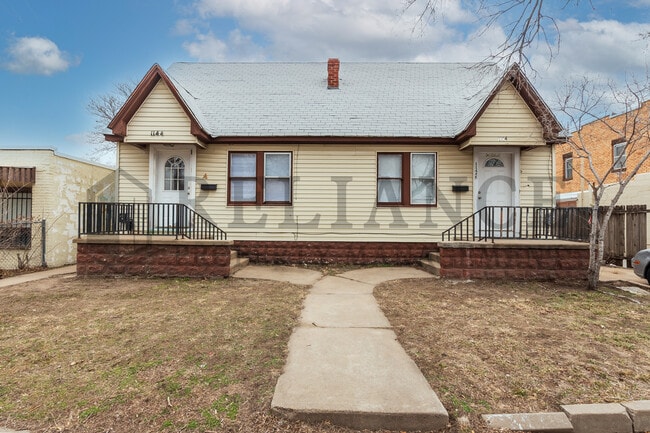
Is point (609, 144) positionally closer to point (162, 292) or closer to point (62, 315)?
point (162, 292)

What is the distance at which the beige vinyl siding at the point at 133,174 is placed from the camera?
9.59 meters

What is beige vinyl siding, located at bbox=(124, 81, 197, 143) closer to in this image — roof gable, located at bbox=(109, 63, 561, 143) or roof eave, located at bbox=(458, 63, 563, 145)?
roof gable, located at bbox=(109, 63, 561, 143)

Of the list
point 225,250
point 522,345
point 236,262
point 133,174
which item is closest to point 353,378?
point 522,345

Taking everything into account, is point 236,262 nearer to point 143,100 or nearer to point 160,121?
point 160,121

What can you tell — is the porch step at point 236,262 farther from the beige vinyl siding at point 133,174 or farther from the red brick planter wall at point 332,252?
the beige vinyl siding at point 133,174

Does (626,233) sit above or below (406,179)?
below

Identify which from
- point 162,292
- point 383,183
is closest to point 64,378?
point 162,292

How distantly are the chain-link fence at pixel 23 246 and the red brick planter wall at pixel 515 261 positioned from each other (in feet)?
37.9

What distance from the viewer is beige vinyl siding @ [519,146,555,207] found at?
31.2ft

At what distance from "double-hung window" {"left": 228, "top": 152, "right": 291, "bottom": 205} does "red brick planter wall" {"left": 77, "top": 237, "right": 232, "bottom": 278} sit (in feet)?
7.67

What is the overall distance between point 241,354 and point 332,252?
6.33m

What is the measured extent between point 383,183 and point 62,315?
25.6ft

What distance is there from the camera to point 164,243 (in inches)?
310

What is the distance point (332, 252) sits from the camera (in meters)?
9.72
